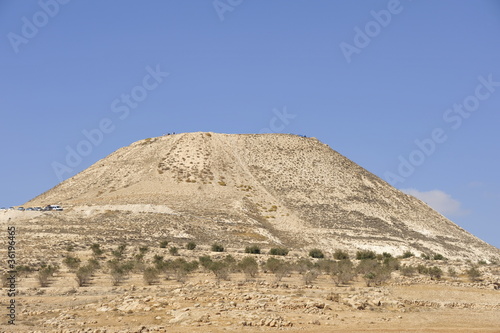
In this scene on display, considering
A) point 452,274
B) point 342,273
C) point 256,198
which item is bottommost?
point 342,273

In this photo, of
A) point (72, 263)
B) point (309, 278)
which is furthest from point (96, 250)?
point (309, 278)

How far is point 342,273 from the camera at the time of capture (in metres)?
33.2

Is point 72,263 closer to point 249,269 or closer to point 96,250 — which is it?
point 96,250

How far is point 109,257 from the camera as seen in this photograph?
42625 mm

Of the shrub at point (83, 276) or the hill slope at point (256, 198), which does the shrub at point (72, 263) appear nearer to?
the shrub at point (83, 276)

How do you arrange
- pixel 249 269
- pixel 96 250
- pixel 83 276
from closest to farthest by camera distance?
pixel 83 276
pixel 249 269
pixel 96 250

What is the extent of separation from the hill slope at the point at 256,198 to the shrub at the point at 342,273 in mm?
21410

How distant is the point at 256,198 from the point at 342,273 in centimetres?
4601

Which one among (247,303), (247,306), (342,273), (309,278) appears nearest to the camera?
(247,306)

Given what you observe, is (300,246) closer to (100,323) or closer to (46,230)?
(46,230)

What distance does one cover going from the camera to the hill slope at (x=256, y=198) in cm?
6506

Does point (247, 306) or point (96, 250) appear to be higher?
point (96, 250)

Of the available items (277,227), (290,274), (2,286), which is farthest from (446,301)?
(277,227)

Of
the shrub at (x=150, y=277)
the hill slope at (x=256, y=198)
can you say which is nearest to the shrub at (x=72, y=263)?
the shrub at (x=150, y=277)
